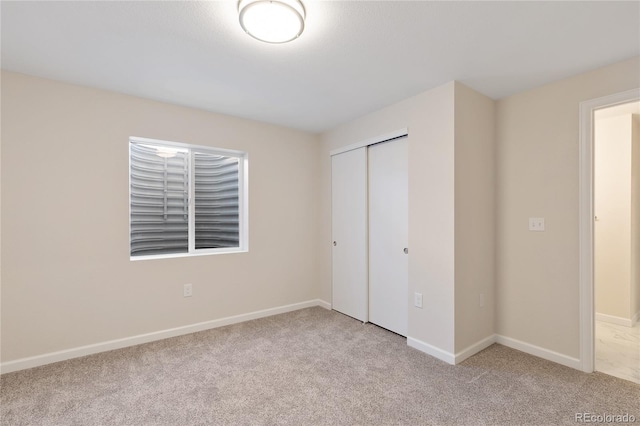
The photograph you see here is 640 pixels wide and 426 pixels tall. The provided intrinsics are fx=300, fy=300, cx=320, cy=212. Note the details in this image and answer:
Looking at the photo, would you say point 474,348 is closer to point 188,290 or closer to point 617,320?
point 617,320

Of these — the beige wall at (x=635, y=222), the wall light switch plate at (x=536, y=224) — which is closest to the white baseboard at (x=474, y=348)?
the wall light switch plate at (x=536, y=224)

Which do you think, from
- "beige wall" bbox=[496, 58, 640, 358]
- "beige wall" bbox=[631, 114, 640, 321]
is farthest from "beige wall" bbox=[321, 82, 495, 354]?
"beige wall" bbox=[631, 114, 640, 321]

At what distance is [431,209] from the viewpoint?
266 centimetres

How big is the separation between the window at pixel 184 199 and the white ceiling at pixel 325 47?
682mm

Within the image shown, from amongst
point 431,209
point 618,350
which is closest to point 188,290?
point 431,209

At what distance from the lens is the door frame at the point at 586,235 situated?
7.59 feet

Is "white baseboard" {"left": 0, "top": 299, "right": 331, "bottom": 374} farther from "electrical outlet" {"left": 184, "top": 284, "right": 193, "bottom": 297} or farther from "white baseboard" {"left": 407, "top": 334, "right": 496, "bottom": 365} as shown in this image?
"white baseboard" {"left": 407, "top": 334, "right": 496, "bottom": 365}

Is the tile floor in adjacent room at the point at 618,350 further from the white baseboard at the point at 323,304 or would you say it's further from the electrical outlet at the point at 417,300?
the white baseboard at the point at 323,304

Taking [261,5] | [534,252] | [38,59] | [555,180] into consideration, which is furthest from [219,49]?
[534,252]

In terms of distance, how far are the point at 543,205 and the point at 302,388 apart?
8.13 ft

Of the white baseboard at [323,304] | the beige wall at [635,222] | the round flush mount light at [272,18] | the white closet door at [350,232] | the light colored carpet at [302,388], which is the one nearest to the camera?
the round flush mount light at [272,18]

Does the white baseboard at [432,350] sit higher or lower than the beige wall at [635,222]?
lower

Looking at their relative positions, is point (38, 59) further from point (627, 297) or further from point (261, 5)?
point (627, 297)

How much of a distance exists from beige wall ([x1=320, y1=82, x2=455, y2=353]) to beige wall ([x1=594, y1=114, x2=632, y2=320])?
2091mm
